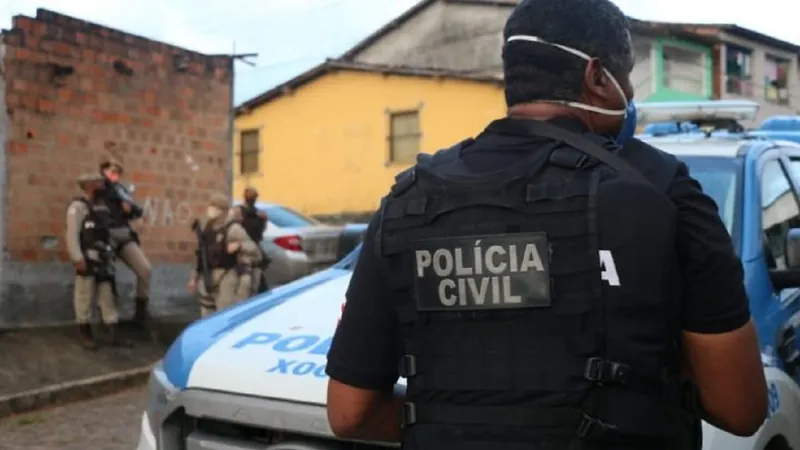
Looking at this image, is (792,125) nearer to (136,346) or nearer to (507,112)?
(507,112)

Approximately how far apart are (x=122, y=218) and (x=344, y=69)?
748 inches

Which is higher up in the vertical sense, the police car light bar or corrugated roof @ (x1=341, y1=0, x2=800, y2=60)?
corrugated roof @ (x1=341, y1=0, x2=800, y2=60)

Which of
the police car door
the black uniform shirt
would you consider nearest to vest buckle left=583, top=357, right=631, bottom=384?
the black uniform shirt

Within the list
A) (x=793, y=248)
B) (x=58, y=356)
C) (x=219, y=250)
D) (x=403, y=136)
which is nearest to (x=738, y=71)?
(x=403, y=136)

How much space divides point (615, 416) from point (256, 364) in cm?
167

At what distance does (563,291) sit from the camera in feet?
5.57

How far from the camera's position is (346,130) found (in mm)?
27484

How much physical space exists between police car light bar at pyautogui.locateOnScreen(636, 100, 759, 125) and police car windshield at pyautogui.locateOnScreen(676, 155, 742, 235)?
1.39 m

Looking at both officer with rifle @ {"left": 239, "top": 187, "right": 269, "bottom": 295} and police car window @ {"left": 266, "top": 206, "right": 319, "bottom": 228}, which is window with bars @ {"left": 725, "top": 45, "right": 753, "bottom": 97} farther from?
officer with rifle @ {"left": 239, "top": 187, "right": 269, "bottom": 295}

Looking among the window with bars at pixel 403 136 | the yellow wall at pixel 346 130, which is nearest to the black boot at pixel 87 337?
the yellow wall at pixel 346 130

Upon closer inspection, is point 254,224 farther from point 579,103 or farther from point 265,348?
point 579,103

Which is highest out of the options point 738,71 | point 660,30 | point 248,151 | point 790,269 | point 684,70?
point 660,30

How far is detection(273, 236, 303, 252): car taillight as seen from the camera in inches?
476

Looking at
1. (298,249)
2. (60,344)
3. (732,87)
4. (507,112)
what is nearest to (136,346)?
(60,344)
